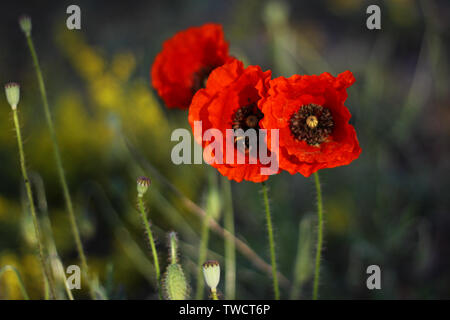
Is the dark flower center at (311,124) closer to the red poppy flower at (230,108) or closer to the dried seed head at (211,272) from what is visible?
the red poppy flower at (230,108)

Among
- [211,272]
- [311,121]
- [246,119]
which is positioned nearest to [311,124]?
[311,121]

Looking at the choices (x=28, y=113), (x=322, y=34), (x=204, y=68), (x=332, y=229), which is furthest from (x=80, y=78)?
(x=204, y=68)

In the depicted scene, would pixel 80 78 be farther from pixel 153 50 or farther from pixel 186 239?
pixel 186 239

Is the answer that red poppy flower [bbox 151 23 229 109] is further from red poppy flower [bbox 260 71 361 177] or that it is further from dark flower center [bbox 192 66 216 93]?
red poppy flower [bbox 260 71 361 177]

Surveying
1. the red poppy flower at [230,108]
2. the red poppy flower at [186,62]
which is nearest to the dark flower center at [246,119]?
the red poppy flower at [230,108]

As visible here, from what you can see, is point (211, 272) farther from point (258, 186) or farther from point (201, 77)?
point (258, 186)

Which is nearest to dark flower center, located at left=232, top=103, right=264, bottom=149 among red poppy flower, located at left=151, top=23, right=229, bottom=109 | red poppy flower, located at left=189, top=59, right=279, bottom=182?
red poppy flower, located at left=189, top=59, right=279, bottom=182

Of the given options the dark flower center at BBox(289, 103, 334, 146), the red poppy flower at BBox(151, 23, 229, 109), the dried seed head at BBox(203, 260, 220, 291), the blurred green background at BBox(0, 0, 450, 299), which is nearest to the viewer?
the dried seed head at BBox(203, 260, 220, 291)
